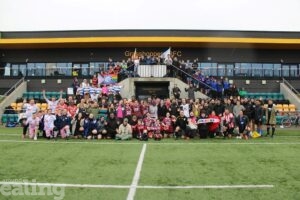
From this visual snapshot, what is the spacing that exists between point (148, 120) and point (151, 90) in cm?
1169

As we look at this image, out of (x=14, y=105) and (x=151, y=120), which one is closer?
(x=151, y=120)

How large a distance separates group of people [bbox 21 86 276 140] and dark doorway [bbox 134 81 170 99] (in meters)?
8.95

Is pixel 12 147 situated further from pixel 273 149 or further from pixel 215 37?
pixel 215 37

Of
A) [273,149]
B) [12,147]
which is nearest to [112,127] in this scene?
[12,147]

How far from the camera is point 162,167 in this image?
10711mm

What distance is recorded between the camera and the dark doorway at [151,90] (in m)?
28.9

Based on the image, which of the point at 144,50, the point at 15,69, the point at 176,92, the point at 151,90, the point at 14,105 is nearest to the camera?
the point at 176,92

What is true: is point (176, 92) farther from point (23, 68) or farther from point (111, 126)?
point (23, 68)

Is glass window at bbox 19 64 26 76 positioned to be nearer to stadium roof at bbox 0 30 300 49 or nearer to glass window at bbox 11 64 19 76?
glass window at bbox 11 64 19 76

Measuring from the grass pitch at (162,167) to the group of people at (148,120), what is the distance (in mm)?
1938

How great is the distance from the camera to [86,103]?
20312 millimetres

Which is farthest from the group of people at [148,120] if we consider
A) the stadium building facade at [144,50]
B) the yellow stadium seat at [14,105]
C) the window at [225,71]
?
the stadium building facade at [144,50]

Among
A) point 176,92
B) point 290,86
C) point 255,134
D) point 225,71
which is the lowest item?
point 255,134

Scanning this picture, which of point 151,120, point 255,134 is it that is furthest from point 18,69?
point 255,134
